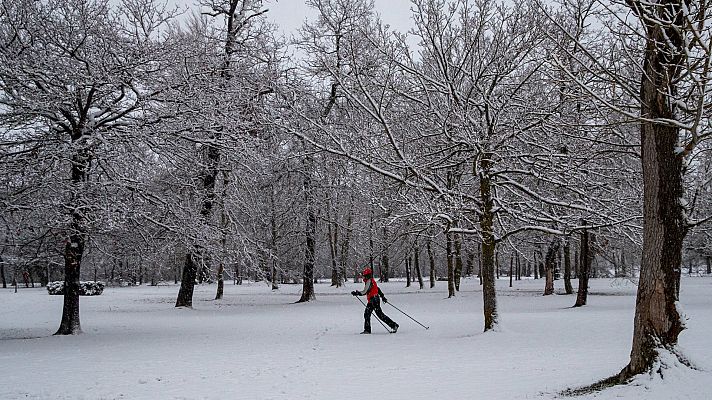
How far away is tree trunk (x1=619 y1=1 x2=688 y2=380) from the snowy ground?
0.38 m

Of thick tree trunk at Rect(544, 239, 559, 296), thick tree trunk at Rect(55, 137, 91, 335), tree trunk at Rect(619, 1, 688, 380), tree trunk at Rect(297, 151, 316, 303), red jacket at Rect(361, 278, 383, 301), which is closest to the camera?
tree trunk at Rect(619, 1, 688, 380)

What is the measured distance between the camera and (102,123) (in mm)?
12750

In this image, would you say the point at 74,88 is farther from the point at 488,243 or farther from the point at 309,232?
the point at 309,232

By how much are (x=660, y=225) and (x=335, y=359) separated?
586 cm

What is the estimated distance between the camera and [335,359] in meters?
10.0

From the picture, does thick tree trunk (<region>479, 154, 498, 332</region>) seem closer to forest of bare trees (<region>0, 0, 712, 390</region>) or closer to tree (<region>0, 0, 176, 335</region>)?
forest of bare trees (<region>0, 0, 712, 390</region>)

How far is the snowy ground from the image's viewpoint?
733 centimetres

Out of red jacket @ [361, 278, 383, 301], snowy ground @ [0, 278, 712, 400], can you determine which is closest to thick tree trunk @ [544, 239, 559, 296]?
snowy ground @ [0, 278, 712, 400]

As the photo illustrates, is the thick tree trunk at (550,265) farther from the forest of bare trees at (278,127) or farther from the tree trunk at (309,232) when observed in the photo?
the forest of bare trees at (278,127)

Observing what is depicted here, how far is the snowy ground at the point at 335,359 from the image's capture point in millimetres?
7332

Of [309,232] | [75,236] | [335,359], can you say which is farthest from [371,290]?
[309,232]

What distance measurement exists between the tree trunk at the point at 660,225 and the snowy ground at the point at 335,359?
382 millimetres

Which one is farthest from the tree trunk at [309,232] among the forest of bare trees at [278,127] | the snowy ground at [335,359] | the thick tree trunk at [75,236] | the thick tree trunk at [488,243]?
the thick tree trunk at [488,243]

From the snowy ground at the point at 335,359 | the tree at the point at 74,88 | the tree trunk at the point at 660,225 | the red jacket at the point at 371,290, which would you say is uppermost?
the tree at the point at 74,88
